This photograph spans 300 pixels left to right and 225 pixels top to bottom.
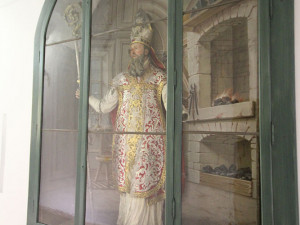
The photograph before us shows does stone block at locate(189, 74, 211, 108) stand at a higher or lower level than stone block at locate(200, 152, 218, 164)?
higher

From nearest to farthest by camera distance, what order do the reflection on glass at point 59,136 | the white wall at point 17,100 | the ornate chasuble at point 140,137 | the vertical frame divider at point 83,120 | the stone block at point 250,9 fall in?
the stone block at point 250,9, the ornate chasuble at point 140,137, the vertical frame divider at point 83,120, the reflection on glass at point 59,136, the white wall at point 17,100

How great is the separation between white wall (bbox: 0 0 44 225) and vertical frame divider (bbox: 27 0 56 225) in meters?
0.07

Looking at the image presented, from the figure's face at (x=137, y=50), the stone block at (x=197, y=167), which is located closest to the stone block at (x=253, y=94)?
the stone block at (x=197, y=167)

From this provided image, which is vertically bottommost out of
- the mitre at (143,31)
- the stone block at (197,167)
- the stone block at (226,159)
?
the stone block at (197,167)

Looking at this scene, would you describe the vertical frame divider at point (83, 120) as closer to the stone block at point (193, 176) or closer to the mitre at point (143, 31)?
the mitre at point (143, 31)

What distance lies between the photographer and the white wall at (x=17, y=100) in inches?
80.0

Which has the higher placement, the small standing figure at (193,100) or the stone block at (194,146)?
the small standing figure at (193,100)

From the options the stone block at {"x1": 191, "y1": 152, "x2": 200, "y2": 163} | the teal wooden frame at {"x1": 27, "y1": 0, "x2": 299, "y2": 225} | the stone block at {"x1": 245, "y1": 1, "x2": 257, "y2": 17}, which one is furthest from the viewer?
the stone block at {"x1": 191, "y1": 152, "x2": 200, "y2": 163}

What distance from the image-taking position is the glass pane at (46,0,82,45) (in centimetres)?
186

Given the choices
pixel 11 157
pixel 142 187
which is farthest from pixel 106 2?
pixel 11 157

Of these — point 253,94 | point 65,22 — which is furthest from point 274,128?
point 65,22

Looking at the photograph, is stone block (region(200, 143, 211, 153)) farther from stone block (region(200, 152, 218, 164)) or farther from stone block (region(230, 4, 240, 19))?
stone block (region(230, 4, 240, 19))

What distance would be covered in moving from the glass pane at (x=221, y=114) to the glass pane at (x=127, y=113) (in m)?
0.16

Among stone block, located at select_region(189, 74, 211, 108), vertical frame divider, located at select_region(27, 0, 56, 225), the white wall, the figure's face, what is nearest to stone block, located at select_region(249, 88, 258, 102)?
stone block, located at select_region(189, 74, 211, 108)
